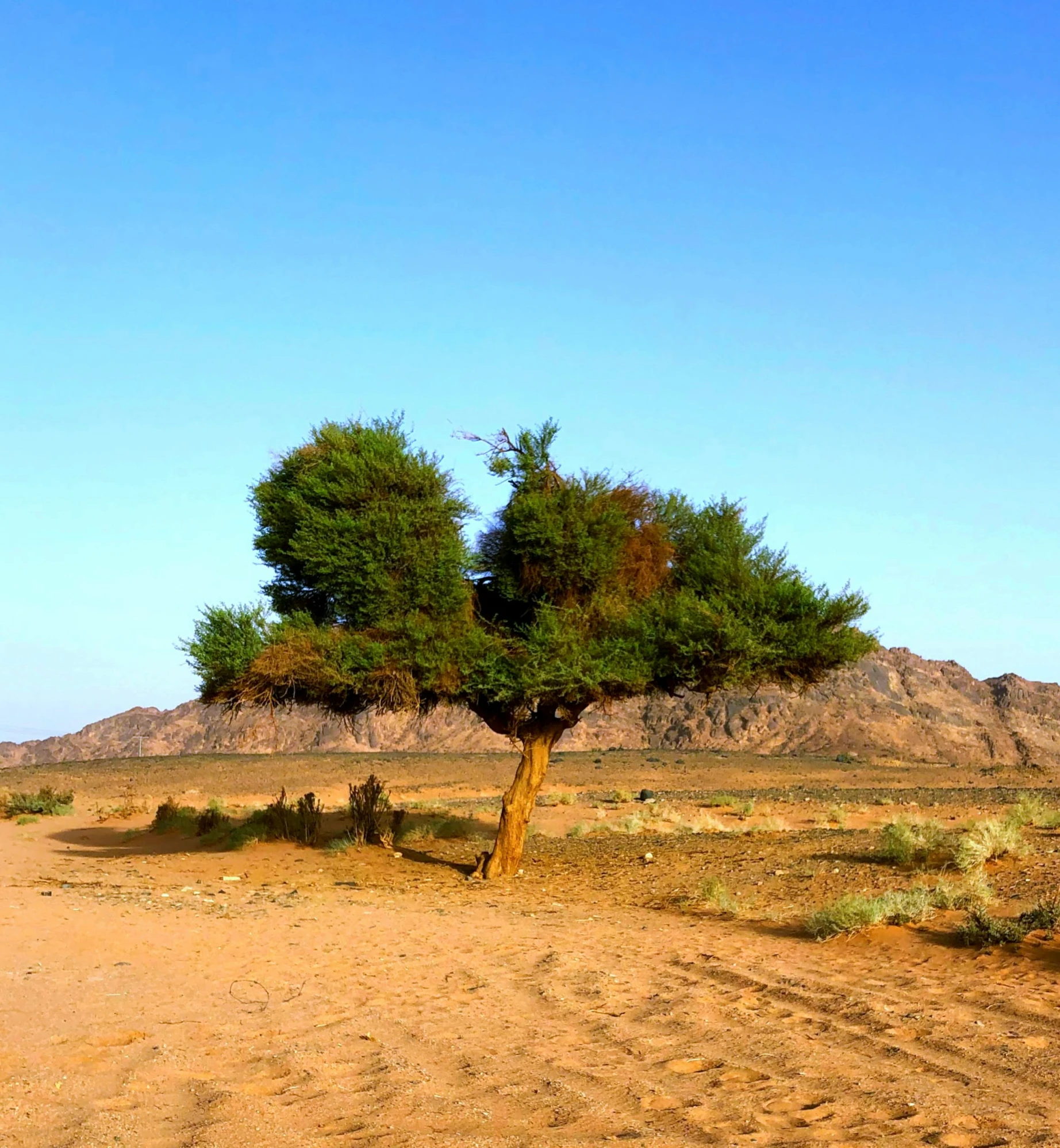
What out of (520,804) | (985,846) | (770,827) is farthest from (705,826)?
(985,846)

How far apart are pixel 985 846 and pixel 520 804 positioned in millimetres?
7504

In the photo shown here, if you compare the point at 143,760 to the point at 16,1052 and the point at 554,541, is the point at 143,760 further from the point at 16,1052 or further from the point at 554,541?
the point at 16,1052

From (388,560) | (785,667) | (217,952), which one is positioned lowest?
(217,952)

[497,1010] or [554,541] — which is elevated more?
[554,541]

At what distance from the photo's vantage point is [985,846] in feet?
47.3

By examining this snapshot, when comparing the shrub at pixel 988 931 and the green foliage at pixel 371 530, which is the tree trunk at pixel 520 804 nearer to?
the green foliage at pixel 371 530

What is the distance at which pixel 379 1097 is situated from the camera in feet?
21.2

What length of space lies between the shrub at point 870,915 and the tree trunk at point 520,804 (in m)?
7.18

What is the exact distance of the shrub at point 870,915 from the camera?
11.4 meters

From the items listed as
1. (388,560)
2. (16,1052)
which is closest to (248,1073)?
(16,1052)

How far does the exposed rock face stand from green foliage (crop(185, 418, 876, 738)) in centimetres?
4849

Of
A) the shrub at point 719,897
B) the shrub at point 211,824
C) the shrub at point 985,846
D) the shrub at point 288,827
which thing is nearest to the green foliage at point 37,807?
the shrub at point 211,824

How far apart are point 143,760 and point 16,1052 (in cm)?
5900

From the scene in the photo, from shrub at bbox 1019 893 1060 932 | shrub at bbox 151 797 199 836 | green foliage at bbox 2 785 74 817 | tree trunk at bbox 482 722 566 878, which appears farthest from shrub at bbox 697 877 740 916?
green foliage at bbox 2 785 74 817
